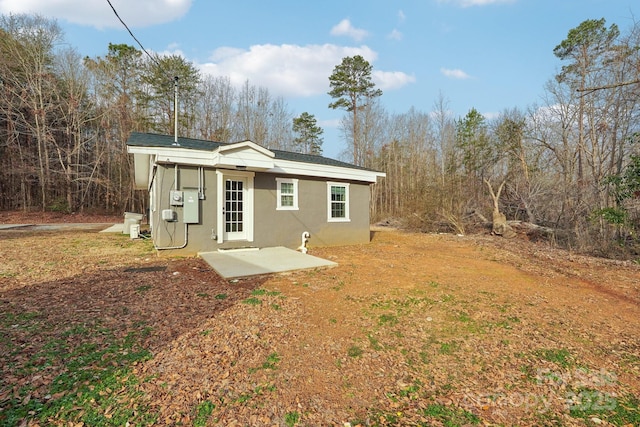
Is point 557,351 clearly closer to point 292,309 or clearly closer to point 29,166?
point 292,309

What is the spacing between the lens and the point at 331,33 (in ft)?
46.6

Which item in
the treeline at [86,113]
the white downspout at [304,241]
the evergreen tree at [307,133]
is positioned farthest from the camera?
the evergreen tree at [307,133]

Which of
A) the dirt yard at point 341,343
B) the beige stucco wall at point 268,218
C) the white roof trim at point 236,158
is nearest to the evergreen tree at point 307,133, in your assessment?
the beige stucco wall at point 268,218

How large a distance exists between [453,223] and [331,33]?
36.0 ft

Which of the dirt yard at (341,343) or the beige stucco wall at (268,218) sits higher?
the beige stucco wall at (268,218)

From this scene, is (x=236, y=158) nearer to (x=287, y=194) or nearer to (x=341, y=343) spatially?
(x=287, y=194)

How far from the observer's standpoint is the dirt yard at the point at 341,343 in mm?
2199

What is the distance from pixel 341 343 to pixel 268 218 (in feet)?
19.8

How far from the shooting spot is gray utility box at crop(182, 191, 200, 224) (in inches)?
290

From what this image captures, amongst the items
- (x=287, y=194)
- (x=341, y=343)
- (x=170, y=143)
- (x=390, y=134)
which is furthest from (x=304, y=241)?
(x=390, y=134)

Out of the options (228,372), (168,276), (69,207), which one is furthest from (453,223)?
(69,207)

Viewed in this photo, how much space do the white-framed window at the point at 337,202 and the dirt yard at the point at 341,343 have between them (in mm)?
4261

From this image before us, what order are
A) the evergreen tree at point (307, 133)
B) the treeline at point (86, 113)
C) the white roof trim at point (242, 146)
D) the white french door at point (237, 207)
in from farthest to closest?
the evergreen tree at point (307, 133), the treeline at point (86, 113), the white french door at point (237, 207), the white roof trim at point (242, 146)

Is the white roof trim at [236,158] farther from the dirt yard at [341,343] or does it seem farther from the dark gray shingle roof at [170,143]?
the dirt yard at [341,343]
